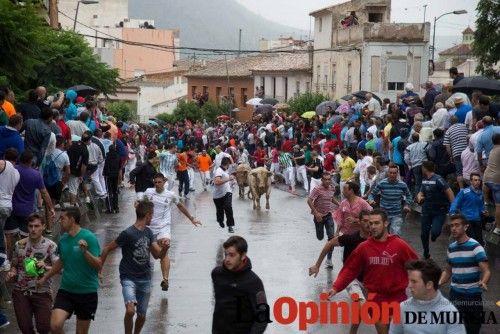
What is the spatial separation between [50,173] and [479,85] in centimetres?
1107

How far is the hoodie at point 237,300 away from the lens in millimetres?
10078

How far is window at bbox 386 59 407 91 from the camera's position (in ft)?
210

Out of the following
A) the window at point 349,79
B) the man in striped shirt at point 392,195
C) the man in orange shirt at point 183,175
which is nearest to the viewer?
the man in striped shirt at point 392,195

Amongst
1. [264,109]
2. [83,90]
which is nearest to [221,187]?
[83,90]

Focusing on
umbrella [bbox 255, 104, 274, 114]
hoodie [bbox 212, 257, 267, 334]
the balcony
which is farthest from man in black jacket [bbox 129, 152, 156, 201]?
the balcony

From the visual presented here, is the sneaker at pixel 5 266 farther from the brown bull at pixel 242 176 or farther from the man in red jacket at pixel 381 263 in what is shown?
the brown bull at pixel 242 176

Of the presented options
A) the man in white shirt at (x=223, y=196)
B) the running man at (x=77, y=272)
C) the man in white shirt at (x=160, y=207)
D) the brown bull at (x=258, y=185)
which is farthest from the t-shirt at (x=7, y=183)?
the brown bull at (x=258, y=185)

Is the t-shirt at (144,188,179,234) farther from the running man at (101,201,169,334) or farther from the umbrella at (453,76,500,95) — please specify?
the umbrella at (453,76,500,95)

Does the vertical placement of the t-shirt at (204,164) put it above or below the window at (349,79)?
below

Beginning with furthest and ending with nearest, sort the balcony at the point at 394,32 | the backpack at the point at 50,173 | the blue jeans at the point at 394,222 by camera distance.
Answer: the balcony at the point at 394,32
the backpack at the point at 50,173
the blue jeans at the point at 394,222

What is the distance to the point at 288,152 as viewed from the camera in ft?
132

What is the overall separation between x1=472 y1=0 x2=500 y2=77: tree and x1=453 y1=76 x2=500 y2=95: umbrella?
23.1 metres

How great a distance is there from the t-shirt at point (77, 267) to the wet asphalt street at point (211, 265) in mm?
2038

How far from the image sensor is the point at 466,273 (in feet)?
41.4
